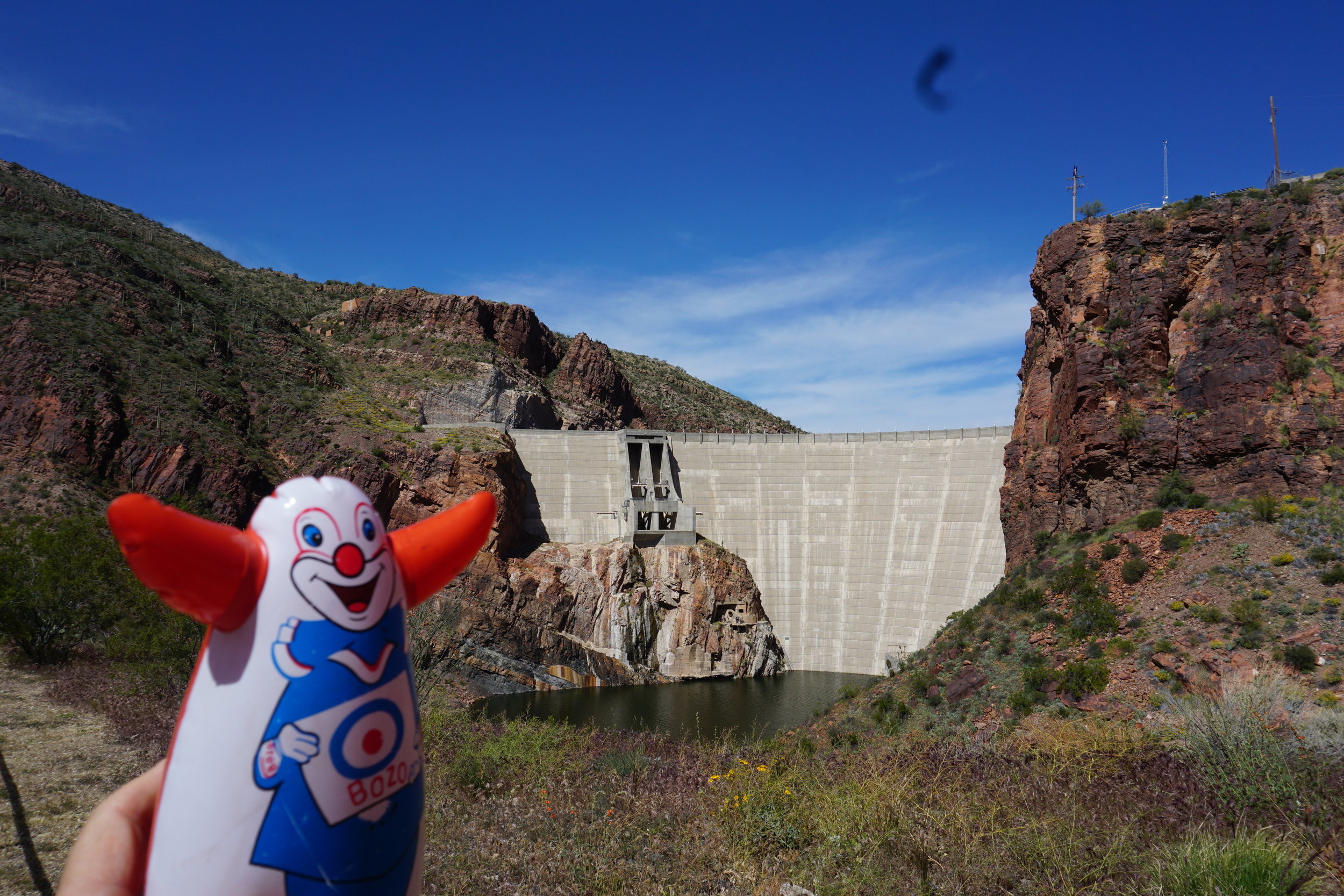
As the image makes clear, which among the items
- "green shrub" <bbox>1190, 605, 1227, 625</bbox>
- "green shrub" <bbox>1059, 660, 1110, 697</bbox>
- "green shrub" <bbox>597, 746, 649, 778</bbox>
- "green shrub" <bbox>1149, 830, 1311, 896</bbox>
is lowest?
"green shrub" <bbox>1059, 660, 1110, 697</bbox>

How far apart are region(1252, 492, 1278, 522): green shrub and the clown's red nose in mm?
21316

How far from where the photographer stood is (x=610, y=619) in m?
35.2

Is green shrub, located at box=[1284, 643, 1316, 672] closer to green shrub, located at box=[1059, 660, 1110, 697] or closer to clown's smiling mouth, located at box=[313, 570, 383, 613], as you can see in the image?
green shrub, located at box=[1059, 660, 1110, 697]

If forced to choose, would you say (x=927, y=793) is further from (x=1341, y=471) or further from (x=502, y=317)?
(x=502, y=317)

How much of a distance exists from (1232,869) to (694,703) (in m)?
27.2

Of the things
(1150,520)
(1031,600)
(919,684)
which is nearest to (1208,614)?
(1150,520)

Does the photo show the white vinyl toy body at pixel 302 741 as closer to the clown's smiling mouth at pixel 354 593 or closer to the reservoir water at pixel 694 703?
the clown's smiling mouth at pixel 354 593

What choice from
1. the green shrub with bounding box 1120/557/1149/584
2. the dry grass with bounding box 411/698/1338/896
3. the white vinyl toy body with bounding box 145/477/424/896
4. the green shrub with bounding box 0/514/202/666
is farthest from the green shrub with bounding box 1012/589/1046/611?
the white vinyl toy body with bounding box 145/477/424/896

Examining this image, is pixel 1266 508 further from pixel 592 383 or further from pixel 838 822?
pixel 592 383

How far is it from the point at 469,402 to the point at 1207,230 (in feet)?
133

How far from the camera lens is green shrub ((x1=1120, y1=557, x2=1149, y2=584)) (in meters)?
18.5

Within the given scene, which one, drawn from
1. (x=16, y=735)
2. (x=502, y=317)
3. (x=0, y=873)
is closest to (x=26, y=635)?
(x=16, y=735)

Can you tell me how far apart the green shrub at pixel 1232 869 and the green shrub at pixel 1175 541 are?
15422mm

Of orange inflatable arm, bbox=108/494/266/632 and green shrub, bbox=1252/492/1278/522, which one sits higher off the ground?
orange inflatable arm, bbox=108/494/266/632
